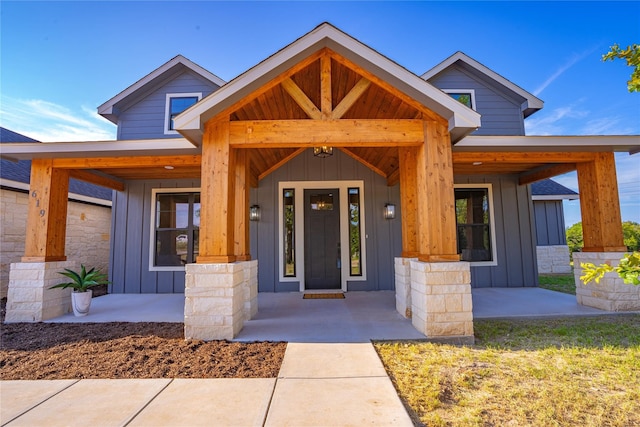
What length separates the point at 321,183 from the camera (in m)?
7.10

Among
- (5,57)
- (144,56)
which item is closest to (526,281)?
(144,56)

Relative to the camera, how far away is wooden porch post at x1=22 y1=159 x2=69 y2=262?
4.84 metres

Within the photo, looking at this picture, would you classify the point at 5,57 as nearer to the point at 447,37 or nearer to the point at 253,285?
the point at 253,285

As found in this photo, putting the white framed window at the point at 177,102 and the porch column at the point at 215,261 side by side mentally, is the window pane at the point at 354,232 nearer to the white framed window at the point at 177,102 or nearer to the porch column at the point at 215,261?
the porch column at the point at 215,261

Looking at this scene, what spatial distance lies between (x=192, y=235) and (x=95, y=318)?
2.79 m

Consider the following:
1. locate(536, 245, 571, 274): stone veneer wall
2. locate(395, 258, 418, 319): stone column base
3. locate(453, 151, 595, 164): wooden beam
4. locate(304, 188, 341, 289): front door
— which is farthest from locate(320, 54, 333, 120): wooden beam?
locate(536, 245, 571, 274): stone veneer wall

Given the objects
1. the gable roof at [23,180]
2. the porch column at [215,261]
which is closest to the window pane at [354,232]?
the porch column at [215,261]

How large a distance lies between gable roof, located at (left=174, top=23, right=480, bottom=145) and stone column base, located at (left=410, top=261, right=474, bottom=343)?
66.7 inches

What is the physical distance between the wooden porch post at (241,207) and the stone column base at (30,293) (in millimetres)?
2954

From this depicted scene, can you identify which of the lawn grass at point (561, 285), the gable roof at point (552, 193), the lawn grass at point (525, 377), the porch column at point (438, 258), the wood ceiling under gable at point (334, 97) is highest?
the wood ceiling under gable at point (334, 97)

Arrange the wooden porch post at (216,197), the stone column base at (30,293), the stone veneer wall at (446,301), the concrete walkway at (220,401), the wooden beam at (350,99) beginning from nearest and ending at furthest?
1. the concrete walkway at (220,401)
2. the stone veneer wall at (446,301)
3. the wooden porch post at (216,197)
4. the wooden beam at (350,99)
5. the stone column base at (30,293)

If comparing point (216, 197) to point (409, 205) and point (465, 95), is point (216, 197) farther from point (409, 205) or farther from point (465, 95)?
point (465, 95)

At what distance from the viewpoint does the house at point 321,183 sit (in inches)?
145

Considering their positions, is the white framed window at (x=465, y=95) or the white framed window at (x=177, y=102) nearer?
the white framed window at (x=177, y=102)
